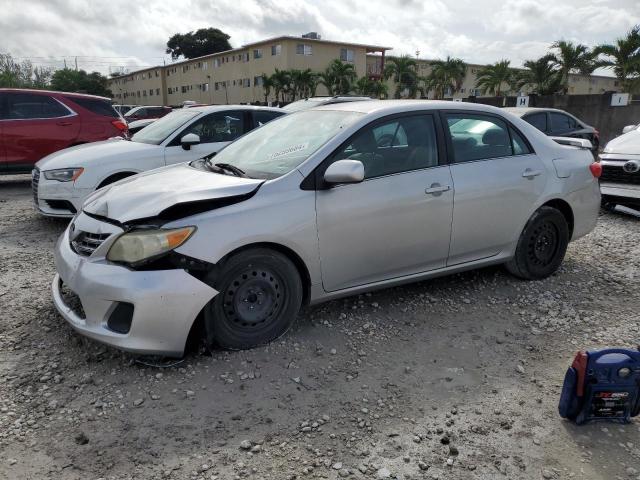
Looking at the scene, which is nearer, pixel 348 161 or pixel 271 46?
pixel 348 161

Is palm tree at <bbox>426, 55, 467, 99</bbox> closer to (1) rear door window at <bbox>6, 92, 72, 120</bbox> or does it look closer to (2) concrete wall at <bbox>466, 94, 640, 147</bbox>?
(2) concrete wall at <bbox>466, 94, 640, 147</bbox>

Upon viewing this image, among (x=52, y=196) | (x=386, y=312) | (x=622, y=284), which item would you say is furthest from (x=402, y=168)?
(x=52, y=196)

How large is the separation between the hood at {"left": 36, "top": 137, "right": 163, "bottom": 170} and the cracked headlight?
0.18ft

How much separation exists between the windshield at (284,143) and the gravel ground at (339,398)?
1.18 m

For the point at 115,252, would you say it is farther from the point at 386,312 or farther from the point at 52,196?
the point at 52,196

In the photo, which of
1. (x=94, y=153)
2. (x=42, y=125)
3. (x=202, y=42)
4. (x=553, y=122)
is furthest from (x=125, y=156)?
(x=202, y=42)

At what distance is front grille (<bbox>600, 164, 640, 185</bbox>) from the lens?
22.6 feet

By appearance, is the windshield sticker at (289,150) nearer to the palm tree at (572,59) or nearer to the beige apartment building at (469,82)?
the palm tree at (572,59)

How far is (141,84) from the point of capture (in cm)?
7375

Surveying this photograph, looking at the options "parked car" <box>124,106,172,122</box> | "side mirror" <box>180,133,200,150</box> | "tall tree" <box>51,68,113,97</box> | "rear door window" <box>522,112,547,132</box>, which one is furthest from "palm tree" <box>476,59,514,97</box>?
"tall tree" <box>51,68,113,97</box>

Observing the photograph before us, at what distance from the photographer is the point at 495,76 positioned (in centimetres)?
4112

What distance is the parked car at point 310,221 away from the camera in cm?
295

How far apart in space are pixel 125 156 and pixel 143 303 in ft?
12.6

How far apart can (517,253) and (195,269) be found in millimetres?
2892
